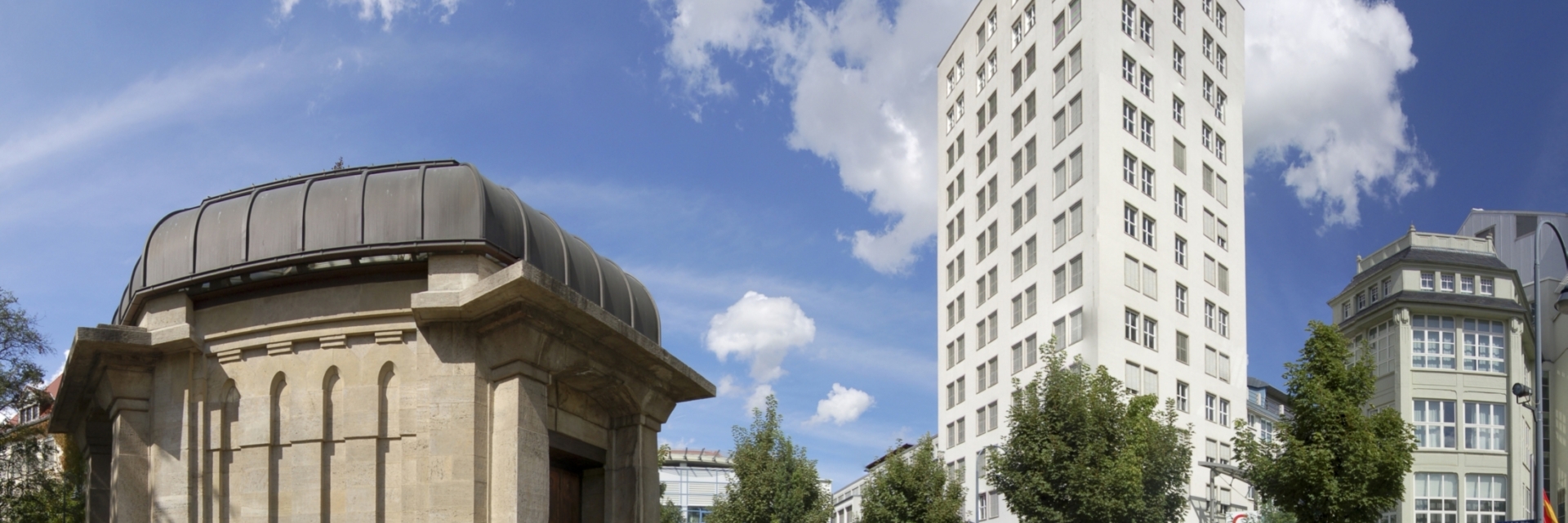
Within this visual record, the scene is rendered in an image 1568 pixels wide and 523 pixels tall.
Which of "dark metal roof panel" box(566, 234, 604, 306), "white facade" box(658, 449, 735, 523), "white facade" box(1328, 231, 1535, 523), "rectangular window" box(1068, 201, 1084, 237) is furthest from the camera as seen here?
"white facade" box(658, 449, 735, 523)

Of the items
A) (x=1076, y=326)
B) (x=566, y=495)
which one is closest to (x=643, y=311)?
(x=566, y=495)

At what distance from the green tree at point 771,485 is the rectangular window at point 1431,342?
47.6 m

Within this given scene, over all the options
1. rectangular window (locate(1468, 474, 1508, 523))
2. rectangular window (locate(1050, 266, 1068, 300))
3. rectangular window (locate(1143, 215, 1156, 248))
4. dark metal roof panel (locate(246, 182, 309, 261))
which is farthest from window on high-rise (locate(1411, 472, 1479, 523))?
dark metal roof panel (locate(246, 182, 309, 261))

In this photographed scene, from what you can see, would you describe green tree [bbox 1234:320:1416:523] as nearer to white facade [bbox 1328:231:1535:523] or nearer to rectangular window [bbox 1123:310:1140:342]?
rectangular window [bbox 1123:310:1140:342]

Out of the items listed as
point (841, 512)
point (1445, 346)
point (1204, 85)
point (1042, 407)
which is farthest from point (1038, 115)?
point (841, 512)

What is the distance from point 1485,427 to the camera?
7781cm

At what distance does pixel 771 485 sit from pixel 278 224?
105ft

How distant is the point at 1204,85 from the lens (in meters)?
77.1

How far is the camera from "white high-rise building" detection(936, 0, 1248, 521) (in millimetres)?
67625

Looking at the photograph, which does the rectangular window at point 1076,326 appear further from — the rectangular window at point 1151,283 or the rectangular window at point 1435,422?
the rectangular window at point 1435,422

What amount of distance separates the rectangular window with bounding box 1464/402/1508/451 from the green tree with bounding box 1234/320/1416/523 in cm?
4929

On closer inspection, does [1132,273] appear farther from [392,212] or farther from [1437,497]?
[392,212]

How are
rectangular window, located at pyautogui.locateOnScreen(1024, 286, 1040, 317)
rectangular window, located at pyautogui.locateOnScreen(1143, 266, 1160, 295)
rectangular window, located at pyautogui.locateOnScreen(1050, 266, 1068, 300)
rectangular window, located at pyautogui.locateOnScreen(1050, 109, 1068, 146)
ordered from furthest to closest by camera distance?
rectangular window, located at pyautogui.locateOnScreen(1024, 286, 1040, 317)
rectangular window, located at pyautogui.locateOnScreen(1050, 109, 1068, 146)
rectangular window, located at pyautogui.locateOnScreen(1143, 266, 1160, 295)
rectangular window, located at pyautogui.locateOnScreen(1050, 266, 1068, 300)

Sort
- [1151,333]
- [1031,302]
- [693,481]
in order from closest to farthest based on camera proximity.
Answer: [1151,333] < [1031,302] < [693,481]
